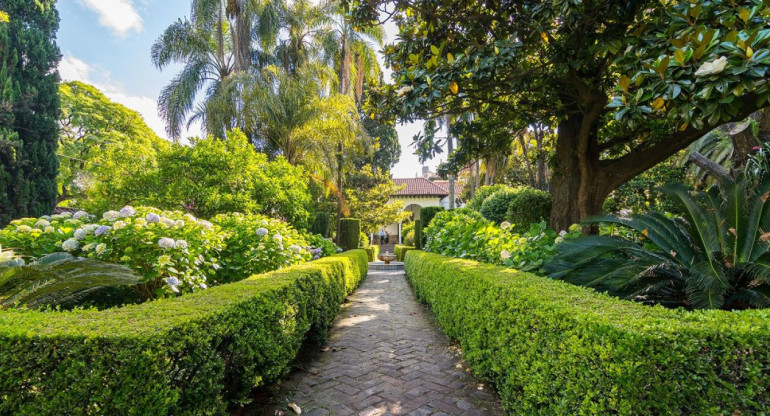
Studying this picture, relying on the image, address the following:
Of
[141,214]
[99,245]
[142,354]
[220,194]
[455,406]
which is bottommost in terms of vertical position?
[455,406]

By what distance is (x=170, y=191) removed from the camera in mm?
6496

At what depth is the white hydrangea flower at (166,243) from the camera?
300 centimetres

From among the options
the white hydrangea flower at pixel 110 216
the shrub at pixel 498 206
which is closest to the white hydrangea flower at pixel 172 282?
the white hydrangea flower at pixel 110 216

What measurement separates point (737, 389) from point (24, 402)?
8.82ft

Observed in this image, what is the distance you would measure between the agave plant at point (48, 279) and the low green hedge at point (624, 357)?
250 centimetres

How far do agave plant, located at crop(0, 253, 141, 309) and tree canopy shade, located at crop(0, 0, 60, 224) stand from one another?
14.5 m

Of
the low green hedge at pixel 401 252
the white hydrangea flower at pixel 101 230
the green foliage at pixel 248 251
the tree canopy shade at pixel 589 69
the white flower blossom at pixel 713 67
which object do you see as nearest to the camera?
the white flower blossom at pixel 713 67

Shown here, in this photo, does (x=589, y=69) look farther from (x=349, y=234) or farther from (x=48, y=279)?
(x=349, y=234)

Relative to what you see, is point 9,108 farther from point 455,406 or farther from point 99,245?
point 455,406

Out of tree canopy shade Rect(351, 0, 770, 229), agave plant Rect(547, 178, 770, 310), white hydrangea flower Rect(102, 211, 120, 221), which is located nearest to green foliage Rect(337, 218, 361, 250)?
tree canopy shade Rect(351, 0, 770, 229)

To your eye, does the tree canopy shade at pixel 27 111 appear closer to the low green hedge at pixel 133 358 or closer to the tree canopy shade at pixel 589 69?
the tree canopy shade at pixel 589 69

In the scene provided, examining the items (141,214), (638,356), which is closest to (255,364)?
(638,356)

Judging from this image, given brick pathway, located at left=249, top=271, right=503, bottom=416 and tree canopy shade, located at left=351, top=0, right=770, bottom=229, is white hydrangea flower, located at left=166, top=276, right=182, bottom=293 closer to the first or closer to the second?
brick pathway, located at left=249, top=271, right=503, bottom=416

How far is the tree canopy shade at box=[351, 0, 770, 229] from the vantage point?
2469 mm
